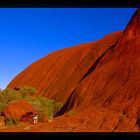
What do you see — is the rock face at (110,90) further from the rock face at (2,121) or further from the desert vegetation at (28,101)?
the rock face at (2,121)

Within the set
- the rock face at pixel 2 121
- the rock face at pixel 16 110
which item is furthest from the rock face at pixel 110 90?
the rock face at pixel 2 121

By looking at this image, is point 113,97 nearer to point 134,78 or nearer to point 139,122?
point 134,78

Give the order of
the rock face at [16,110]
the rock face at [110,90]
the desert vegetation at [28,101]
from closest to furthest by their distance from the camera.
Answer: the rock face at [110,90]
the rock face at [16,110]
the desert vegetation at [28,101]

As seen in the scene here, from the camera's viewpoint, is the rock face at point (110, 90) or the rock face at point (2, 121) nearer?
the rock face at point (110, 90)

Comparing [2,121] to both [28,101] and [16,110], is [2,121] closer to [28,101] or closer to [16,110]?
[16,110]

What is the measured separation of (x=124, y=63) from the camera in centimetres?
2053

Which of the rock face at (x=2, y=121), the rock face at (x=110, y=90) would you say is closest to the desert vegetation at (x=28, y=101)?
the rock face at (x=2, y=121)

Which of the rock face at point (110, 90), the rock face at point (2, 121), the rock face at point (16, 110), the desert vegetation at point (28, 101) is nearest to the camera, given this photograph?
the rock face at point (110, 90)

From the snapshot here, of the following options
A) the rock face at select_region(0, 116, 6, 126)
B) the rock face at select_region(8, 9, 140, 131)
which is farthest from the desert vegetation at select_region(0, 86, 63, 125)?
the rock face at select_region(8, 9, 140, 131)

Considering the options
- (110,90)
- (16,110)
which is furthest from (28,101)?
(110,90)

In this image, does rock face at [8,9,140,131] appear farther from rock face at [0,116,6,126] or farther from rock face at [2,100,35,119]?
rock face at [0,116,6,126]

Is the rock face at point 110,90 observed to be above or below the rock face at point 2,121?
above
